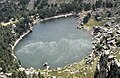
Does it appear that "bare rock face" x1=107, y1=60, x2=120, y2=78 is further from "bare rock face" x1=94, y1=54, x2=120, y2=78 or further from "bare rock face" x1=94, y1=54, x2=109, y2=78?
"bare rock face" x1=94, y1=54, x2=109, y2=78

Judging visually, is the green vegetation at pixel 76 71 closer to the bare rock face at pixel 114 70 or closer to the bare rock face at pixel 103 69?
the bare rock face at pixel 103 69

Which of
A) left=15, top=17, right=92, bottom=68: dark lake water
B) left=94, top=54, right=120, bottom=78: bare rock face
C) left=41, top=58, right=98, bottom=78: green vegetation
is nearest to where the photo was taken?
left=94, top=54, right=120, bottom=78: bare rock face

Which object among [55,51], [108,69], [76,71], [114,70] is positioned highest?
[55,51]

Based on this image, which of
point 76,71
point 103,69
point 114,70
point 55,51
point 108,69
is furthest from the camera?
point 55,51

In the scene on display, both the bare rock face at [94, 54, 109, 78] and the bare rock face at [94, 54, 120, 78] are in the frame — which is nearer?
the bare rock face at [94, 54, 120, 78]

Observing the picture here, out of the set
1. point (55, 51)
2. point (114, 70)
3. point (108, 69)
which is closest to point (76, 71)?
point (55, 51)

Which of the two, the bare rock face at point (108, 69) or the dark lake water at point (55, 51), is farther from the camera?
the dark lake water at point (55, 51)

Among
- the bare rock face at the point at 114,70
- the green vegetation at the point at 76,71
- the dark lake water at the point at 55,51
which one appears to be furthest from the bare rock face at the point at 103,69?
the dark lake water at the point at 55,51

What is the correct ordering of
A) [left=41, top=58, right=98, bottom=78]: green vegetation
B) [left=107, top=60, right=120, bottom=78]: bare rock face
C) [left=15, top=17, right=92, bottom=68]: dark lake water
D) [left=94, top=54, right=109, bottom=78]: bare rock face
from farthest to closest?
1. [left=15, top=17, right=92, bottom=68]: dark lake water
2. [left=41, top=58, right=98, bottom=78]: green vegetation
3. [left=94, top=54, right=109, bottom=78]: bare rock face
4. [left=107, top=60, right=120, bottom=78]: bare rock face

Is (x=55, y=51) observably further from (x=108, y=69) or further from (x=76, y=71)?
(x=108, y=69)

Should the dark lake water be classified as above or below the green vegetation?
above

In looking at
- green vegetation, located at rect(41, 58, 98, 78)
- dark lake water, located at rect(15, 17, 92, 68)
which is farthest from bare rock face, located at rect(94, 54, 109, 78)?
dark lake water, located at rect(15, 17, 92, 68)
